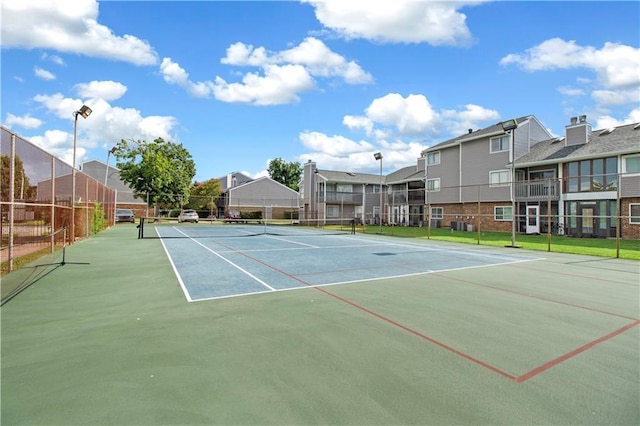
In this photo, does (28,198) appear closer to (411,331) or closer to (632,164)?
(411,331)

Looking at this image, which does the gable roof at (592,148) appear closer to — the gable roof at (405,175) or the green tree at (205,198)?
the gable roof at (405,175)

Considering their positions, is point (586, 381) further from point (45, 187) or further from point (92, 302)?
point (45, 187)

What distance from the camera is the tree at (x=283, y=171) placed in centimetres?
8619

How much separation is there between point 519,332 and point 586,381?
1.34 m

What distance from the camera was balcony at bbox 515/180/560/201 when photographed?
1001 inches

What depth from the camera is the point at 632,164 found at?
71.5ft

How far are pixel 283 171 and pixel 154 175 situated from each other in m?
49.2

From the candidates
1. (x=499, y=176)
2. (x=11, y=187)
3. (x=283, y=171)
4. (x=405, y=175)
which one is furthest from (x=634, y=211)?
(x=283, y=171)

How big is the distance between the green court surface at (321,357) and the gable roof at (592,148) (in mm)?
20825

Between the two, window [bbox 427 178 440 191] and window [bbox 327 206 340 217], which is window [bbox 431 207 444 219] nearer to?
window [bbox 427 178 440 191]

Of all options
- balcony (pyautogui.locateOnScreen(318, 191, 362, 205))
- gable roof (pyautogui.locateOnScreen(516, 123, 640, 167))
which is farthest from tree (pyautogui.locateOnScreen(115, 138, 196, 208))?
gable roof (pyautogui.locateOnScreen(516, 123, 640, 167))

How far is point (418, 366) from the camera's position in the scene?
3.54m

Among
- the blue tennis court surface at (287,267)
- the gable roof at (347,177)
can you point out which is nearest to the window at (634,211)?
the blue tennis court surface at (287,267)

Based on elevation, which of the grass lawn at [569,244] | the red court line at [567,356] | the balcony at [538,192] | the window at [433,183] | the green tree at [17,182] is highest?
the window at [433,183]
